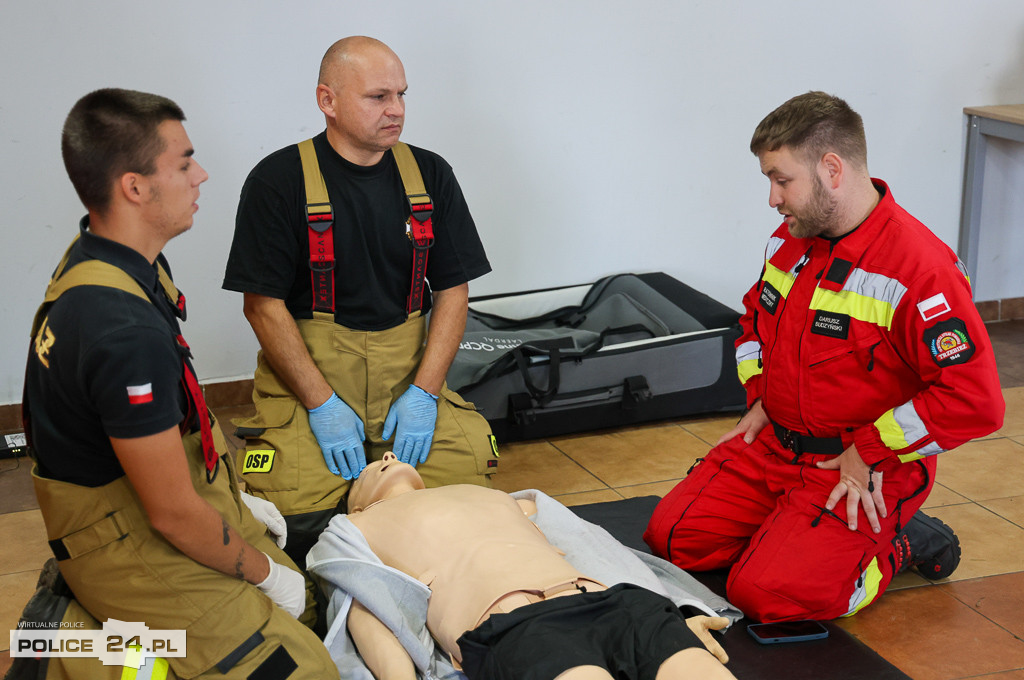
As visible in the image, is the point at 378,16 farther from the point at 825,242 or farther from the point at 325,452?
the point at 825,242

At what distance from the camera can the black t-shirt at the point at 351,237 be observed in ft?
8.39

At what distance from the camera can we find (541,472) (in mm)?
3256

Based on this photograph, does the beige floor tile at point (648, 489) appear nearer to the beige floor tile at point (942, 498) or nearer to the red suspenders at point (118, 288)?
the beige floor tile at point (942, 498)

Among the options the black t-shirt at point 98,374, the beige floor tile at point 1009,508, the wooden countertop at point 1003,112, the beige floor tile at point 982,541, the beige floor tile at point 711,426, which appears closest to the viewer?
the black t-shirt at point 98,374

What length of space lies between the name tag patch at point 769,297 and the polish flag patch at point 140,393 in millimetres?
1579

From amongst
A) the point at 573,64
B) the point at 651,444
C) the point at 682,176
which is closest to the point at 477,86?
the point at 573,64

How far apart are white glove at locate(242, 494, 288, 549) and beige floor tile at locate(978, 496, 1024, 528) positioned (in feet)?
6.78

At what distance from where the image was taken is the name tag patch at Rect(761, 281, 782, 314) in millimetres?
2457

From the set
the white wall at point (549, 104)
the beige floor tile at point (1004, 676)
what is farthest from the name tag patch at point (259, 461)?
the beige floor tile at point (1004, 676)

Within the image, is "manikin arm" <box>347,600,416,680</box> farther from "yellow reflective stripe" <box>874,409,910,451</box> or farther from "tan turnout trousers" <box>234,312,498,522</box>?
"yellow reflective stripe" <box>874,409,910,451</box>

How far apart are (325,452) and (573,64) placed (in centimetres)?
207

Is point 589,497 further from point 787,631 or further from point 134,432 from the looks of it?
point 134,432

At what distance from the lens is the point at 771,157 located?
2248 millimetres

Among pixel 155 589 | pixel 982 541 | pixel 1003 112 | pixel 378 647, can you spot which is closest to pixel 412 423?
pixel 378 647
